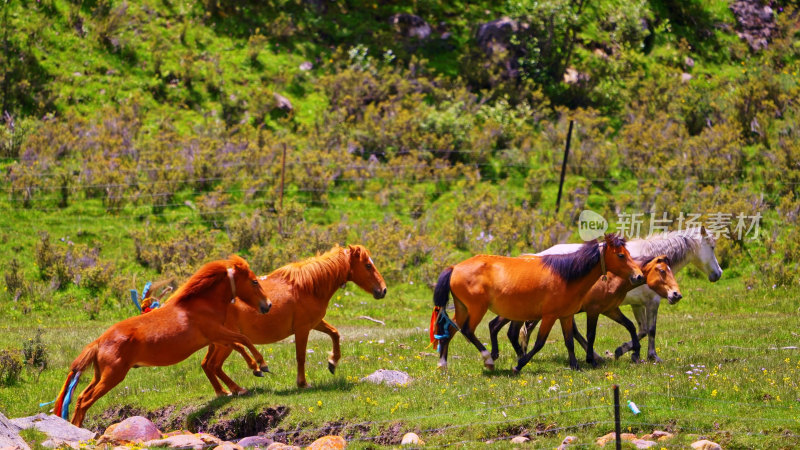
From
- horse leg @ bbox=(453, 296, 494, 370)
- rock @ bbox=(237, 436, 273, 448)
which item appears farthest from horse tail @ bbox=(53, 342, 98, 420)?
horse leg @ bbox=(453, 296, 494, 370)

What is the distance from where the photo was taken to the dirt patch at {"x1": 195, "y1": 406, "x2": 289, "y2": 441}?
11586 millimetres

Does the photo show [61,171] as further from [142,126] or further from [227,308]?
[227,308]

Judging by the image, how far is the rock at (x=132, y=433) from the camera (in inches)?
398

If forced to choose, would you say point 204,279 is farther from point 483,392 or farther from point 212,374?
point 483,392

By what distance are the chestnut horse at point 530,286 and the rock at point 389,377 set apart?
902 mm

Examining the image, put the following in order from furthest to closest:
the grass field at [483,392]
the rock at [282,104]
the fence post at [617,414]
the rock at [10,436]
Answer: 1. the rock at [282,104]
2. the grass field at [483,392]
3. the rock at [10,436]
4. the fence post at [617,414]

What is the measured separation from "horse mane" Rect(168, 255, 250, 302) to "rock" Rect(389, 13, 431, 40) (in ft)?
76.7

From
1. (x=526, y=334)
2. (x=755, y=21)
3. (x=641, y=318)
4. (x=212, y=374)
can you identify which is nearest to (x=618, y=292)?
(x=641, y=318)

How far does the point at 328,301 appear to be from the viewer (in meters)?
13.7

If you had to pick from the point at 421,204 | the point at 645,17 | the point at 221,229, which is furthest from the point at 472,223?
the point at 645,17

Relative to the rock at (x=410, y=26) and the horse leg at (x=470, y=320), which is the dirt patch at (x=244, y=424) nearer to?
the horse leg at (x=470, y=320)

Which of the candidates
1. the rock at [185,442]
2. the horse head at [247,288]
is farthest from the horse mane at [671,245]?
the rock at [185,442]

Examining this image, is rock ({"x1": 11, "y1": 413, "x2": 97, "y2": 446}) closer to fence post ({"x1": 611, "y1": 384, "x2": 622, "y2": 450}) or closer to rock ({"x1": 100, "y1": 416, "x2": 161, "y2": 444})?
rock ({"x1": 100, "y1": 416, "x2": 161, "y2": 444})

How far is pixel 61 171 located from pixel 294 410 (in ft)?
49.0
